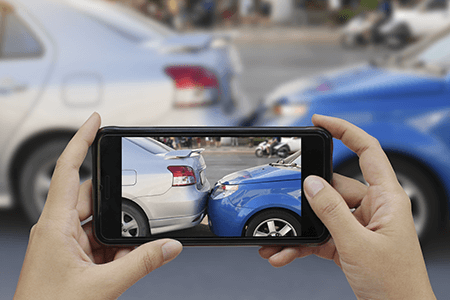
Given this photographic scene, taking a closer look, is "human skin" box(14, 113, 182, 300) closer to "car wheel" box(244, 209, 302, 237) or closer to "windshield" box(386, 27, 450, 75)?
"car wheel" box(244, 209, 302, 237)

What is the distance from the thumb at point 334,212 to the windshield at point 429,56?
201 centimetres

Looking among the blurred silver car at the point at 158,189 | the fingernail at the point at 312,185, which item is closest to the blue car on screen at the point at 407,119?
the fingernail at the point at 312,185

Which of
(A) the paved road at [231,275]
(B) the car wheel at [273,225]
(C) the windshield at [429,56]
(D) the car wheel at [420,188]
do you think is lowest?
(A) the paved road at [231,275]

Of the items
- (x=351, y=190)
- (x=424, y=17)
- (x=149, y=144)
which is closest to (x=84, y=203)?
(x=149, y=144)

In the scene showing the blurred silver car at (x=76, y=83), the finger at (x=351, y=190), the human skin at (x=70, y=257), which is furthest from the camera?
the blurred silver car at (x=76, y=83)

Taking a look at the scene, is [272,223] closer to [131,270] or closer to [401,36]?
[131,270]

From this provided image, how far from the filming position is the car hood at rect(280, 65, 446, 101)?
2992mm

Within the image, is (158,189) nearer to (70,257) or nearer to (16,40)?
(70,257)

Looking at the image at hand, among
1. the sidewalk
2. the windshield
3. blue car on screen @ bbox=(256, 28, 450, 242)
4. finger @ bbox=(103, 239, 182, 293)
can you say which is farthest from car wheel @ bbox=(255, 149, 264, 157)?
the sidewalk

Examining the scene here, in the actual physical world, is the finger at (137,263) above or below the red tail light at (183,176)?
below

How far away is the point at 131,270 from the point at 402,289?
2.86 ft

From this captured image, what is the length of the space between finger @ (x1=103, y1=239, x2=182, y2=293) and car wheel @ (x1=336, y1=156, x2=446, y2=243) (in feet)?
5.81

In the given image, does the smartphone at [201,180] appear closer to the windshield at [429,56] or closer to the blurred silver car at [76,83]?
the blurred silver car at [76,83]

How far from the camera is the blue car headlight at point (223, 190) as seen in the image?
172 centimetres
